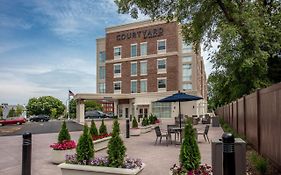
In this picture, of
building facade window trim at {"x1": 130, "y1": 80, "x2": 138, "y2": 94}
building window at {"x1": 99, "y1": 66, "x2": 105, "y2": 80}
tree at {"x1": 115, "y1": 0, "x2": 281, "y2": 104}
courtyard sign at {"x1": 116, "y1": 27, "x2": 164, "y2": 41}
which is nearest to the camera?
tree at {"x1": 115, "y1": 0, "x2": 281, "y2": 104}

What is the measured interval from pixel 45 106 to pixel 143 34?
227 ft

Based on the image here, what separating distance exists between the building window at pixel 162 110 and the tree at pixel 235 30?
31349 millimetres

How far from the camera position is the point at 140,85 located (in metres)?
58.4

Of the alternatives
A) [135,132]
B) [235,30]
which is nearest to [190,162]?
[235,30]

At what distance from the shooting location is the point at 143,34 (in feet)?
191

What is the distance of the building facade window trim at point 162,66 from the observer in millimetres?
55656

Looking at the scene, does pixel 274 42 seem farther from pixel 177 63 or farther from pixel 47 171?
pixel 177 63

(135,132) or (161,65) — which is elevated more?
(161,65)

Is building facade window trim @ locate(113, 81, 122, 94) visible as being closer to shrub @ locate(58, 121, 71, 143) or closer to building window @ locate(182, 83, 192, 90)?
building window @ locate(182, 83, 192, 90)

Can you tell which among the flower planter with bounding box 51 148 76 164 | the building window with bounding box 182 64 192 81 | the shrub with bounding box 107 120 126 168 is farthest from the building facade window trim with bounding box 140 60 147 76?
the shrub with bounding box 107 120 126 168

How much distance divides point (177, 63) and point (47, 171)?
4671cm

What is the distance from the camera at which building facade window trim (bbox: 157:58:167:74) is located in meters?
55.7

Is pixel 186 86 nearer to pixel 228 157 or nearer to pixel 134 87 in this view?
pixel 134 87

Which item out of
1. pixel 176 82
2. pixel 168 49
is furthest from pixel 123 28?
pixel 176 82
